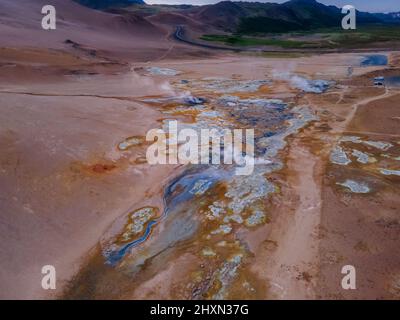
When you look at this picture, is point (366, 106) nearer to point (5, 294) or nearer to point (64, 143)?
point (64, 143)

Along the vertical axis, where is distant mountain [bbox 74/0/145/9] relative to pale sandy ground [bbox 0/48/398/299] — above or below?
above

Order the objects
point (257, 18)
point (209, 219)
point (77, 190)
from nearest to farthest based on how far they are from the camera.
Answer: point (209, 219), point (77, 190), point (257, 18)

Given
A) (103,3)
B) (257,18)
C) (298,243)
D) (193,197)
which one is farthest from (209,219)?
(103,3)

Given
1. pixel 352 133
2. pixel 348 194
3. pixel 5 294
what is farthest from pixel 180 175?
pixel 352 133

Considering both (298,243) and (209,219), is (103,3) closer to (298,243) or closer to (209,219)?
(209,219)

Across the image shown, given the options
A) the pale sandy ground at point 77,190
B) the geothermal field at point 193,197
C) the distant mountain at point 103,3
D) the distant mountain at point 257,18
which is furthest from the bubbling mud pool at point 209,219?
the distant mountain at point 103,3

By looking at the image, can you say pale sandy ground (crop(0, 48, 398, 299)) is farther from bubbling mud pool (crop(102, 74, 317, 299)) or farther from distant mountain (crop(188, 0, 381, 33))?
distant mountain (crop(188, 0, 381, 33))

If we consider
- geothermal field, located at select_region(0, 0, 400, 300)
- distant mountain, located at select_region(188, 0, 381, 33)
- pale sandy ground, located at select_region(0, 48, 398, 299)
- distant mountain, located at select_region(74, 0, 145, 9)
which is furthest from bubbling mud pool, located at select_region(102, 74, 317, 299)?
distant mountain, located at select_region(74, 0, 145, 9)

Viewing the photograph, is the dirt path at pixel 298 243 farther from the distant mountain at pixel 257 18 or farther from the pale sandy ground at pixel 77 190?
the distant mountain at pixel 257 18
